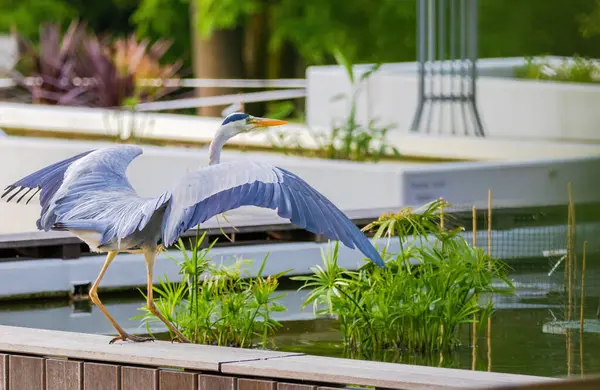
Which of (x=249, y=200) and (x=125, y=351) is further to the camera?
(x=125, y=351)

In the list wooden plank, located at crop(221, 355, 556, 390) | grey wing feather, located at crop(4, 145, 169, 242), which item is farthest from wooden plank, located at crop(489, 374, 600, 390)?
grey wing feather, located at crop(4, 145, 169, 242)

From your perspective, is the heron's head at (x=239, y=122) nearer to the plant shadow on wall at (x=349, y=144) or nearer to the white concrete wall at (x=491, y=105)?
the plant shadow on wall at (x=349, y=144)

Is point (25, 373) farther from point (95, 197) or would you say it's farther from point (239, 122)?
point (239, 122)

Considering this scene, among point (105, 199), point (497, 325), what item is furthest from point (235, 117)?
point (497, 325)

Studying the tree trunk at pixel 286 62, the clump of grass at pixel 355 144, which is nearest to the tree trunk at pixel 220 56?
the tree trunk at pixel 286 62

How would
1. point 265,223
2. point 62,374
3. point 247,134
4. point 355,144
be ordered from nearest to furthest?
point 62,374
point 265,223
point 355,144
point 247,134

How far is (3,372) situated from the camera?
20.0 feet

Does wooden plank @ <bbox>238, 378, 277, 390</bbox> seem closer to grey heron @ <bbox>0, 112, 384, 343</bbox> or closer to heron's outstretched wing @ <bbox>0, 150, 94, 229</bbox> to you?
grey heron @ <bbox>0, 112, 384, 343</bbox>

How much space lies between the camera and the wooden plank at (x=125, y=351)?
5699 millimetres

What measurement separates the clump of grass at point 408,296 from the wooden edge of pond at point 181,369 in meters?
1.01

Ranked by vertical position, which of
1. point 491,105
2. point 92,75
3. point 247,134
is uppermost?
point 92,75

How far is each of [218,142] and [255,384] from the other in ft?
3.74

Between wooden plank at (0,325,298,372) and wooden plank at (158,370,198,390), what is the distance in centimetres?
3

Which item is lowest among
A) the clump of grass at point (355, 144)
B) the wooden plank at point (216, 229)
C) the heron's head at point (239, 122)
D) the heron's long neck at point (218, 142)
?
the wooden plank at point (216, 229)
